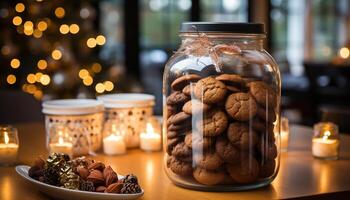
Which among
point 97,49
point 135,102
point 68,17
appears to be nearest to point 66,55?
point 68,17

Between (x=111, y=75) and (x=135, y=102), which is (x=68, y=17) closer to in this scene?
(x=111, y=75)

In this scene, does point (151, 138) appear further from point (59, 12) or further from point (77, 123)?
point (59, 12)

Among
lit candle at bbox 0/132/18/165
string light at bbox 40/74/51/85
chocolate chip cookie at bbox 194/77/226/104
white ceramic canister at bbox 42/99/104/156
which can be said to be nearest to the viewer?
chocolate chip cookie at bbox 194/77/226/104

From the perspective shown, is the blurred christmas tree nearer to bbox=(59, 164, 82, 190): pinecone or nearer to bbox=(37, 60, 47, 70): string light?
bbox=(37, 60, 47, 70): string light

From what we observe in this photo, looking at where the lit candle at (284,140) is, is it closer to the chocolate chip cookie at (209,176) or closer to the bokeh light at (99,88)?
the chocolate chip cookie at (209,176)

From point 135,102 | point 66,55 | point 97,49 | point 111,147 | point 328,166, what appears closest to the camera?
point 328,166

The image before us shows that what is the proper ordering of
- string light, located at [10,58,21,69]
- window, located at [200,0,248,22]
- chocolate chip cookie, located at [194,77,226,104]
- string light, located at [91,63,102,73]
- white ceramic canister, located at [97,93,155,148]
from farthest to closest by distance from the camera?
window, located at [200,0,248,22] → string light, located at [91,63,102,73] → string light, located at [10,58,21,69] → white ceramic canister, located at [97,93,155,148] → chocolate chip cookie, located at [194,77,226,104]

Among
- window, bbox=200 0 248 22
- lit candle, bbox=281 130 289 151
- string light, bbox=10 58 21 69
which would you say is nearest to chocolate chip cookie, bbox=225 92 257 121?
lit candle, bbox=281 130 289 151
